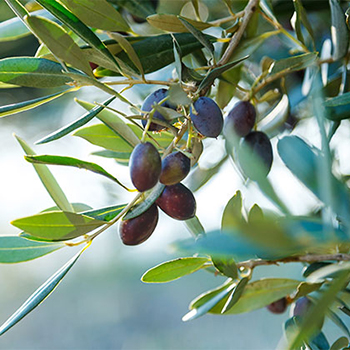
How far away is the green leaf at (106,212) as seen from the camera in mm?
530

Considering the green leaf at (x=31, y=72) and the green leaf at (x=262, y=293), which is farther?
the green leaf at (x=262, y=293)

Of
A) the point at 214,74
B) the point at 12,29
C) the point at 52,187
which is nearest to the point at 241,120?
the point at 214,74

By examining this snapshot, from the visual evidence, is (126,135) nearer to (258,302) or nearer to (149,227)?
(149,227)

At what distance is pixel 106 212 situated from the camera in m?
0.54

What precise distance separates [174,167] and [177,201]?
0.14 feet

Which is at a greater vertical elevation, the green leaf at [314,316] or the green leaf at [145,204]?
the green leaf at [314,316]

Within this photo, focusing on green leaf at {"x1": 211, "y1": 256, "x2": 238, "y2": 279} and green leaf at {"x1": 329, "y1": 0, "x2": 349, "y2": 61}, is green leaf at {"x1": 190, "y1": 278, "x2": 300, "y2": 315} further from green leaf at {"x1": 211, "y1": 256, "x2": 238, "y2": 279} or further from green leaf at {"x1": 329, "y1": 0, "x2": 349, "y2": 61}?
green leaf at {"x1": 329, "y1": 0, "x2": 349, "y2": 61}

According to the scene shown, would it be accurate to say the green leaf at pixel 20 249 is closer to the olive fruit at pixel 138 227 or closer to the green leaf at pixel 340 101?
the olive fruit at pixel 138 227

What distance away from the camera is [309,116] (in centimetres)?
85

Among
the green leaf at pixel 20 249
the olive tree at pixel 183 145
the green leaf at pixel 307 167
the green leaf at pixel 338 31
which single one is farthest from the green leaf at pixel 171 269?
the green leaf at pixel 338 31

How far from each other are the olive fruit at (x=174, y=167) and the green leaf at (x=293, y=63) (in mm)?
197

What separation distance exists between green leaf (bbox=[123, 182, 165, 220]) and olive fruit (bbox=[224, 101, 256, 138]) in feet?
0.44

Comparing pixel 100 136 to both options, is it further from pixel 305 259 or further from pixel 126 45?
pixel 305 259

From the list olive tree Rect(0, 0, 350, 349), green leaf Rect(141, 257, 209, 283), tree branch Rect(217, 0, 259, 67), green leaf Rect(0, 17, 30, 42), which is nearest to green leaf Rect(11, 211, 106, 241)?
olive tree Rect(0, 0, 350, 349)
